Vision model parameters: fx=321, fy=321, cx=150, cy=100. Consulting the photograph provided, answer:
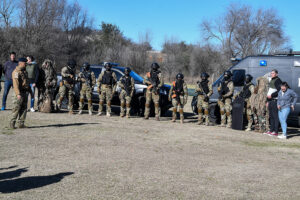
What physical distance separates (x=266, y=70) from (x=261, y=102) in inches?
68.8

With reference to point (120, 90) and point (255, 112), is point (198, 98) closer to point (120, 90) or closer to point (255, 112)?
point (255, 112)

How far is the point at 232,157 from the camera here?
6.75 m

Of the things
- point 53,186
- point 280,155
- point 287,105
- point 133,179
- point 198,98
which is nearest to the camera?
point 53,186

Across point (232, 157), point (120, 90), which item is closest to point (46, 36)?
point (120, 90)

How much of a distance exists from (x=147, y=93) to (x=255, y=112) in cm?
373

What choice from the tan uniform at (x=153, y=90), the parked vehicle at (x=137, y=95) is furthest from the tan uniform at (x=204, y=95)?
the parked vehicle at (x=137, y=95)

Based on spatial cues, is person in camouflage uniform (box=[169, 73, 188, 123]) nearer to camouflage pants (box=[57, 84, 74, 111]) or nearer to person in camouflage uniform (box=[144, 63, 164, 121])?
person in camouflage uniform (box=[144, 63, 164, 121])

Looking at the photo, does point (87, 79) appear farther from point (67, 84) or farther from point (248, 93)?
point (248, 93)

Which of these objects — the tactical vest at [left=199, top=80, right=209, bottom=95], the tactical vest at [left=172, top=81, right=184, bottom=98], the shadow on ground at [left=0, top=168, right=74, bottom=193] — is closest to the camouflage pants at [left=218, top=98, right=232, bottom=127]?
the tactical vest at [left=199, top=80, right=209, bottom=95]

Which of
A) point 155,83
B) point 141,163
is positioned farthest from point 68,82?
point 141,163

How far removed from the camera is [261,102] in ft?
32.9

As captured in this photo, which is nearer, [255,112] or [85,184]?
[85,184]

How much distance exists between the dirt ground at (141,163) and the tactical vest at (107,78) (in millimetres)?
2213

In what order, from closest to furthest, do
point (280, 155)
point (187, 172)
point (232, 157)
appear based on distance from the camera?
1. point (187, 172)
2. point (232, 157)
3. point (280, 155)
